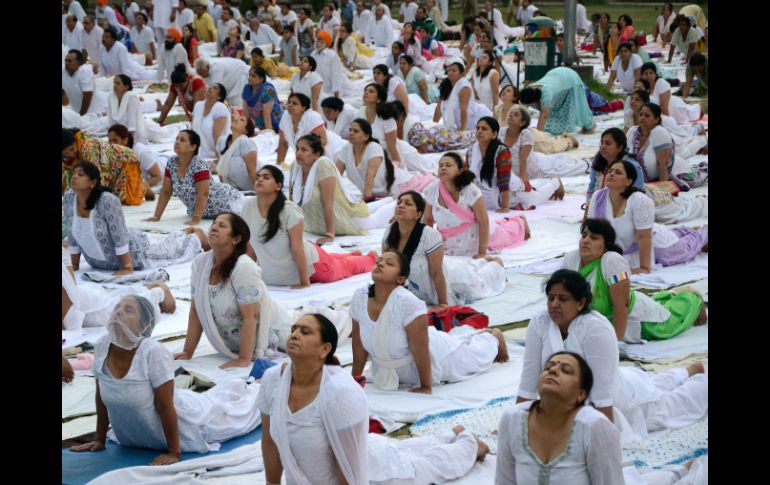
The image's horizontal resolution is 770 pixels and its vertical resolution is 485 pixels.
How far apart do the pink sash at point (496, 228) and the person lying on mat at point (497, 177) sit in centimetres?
59

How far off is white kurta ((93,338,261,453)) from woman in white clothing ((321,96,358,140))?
6238mm

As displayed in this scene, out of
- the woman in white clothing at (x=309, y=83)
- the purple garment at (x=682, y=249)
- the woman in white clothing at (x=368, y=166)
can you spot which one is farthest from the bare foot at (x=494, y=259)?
the woman in white clothing at (x=309, y=83)

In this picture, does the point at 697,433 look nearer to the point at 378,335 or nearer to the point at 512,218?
the point at 378,335

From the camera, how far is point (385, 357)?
211 inches

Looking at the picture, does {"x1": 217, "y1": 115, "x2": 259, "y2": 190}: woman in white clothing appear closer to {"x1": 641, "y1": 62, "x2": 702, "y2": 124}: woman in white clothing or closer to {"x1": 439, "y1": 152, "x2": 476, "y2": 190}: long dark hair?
{"x1": 439, "y1": 152, "x2": 476, "y2": 190}: long dark hair

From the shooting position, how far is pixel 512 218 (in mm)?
8336

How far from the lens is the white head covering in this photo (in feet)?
15.2

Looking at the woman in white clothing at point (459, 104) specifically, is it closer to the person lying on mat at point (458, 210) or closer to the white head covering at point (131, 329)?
the person lying on mat at point (458, 210)

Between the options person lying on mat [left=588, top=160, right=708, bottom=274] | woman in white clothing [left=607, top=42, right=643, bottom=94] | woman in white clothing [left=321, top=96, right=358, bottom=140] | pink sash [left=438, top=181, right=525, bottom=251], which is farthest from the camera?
woman in white clothing [left=607, top=42, right=643, bottom=94]

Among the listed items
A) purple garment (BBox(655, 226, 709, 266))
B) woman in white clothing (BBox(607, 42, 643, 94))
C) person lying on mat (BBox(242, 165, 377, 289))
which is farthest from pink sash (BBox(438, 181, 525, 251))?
woman in white clothing (BBox(607, 42, 643, 94))

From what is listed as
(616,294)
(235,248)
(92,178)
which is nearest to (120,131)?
(92,178)

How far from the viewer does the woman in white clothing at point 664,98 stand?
12234mm

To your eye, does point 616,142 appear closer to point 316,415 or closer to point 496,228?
point 496,228
